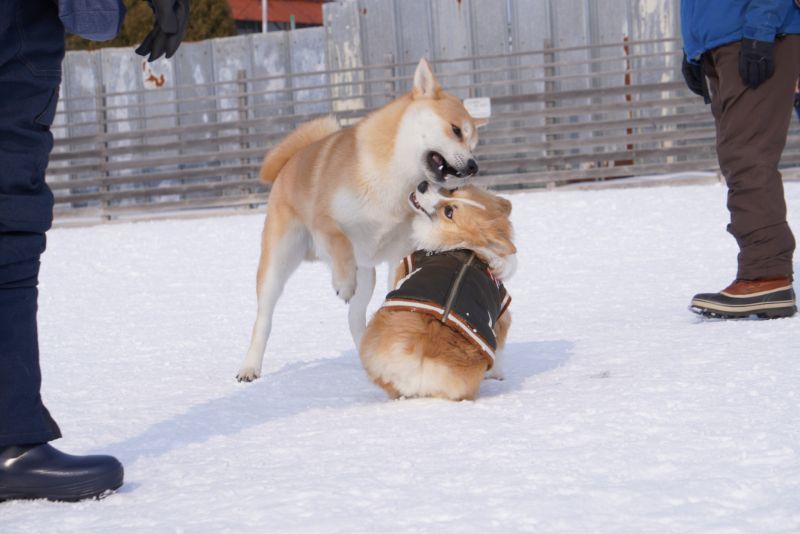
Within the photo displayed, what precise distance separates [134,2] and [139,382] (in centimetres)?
1279

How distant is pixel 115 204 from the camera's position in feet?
46.4

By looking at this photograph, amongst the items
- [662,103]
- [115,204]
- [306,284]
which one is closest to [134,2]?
[115,204]

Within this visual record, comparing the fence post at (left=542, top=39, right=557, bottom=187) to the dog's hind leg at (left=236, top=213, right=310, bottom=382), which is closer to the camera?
the dog's hind leg at (left=236, top=213, right=310, bottom=382)

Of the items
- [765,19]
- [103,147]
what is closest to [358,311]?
[765,19]

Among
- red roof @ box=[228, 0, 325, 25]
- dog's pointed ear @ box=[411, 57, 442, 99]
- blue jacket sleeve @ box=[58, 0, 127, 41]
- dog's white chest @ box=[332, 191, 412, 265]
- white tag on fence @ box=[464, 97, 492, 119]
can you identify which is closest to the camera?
blue jacket sleeve @ box=[58, 0, 127, 41]

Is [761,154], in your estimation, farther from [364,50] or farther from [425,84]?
[364,50]

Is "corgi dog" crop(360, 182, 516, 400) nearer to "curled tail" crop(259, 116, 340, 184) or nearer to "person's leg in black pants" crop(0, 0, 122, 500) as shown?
"person's leg in black pants" crop(0, 0, 122, 500)

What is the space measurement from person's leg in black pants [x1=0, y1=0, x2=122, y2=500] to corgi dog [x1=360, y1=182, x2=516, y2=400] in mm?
1005

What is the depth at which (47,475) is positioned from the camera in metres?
2.02

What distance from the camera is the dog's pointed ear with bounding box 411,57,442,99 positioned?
4195 millimetres

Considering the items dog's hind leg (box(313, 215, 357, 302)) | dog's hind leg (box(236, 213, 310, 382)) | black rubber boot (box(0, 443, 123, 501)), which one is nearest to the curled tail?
dog's hind leg (box(236, 213, 310, 382))

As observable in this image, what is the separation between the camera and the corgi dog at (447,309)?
282 cm

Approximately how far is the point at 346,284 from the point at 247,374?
0.52 meters

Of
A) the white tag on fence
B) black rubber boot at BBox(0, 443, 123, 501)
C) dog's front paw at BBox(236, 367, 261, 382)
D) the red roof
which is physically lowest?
dog's front paw at BBox(236, 367, 261, 382)
